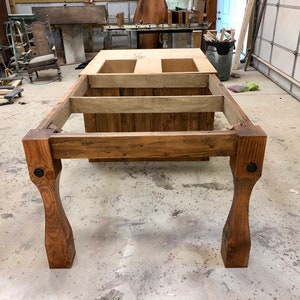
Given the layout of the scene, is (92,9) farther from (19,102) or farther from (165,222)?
(165,222)

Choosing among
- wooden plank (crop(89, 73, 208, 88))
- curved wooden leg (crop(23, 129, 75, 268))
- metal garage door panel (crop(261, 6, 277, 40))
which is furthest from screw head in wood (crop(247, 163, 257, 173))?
metal garage door panel (crop(261, 6, 277, 40))

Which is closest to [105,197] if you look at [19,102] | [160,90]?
[160,90]

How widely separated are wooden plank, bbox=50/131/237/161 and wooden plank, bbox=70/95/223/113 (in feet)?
1.85

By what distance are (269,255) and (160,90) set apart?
147cm

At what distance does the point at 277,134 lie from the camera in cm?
297

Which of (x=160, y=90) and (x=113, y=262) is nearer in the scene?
(x=113, y=262)

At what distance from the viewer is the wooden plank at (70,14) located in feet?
19.5

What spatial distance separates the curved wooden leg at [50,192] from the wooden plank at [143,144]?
0.05 m

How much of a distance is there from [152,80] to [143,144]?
1052 millimetres

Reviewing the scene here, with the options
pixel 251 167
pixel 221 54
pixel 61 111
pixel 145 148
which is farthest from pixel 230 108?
pixel 221 54

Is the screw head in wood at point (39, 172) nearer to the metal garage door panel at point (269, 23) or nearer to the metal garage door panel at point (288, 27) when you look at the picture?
the metal garage door panel at point (288, 27)

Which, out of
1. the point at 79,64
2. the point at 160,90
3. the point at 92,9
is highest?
the point at 92,9

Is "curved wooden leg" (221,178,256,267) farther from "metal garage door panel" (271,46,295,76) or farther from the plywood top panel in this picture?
"metal garage door panel" (271,46,295,76)

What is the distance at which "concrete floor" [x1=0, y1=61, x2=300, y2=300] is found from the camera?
1445 mm
